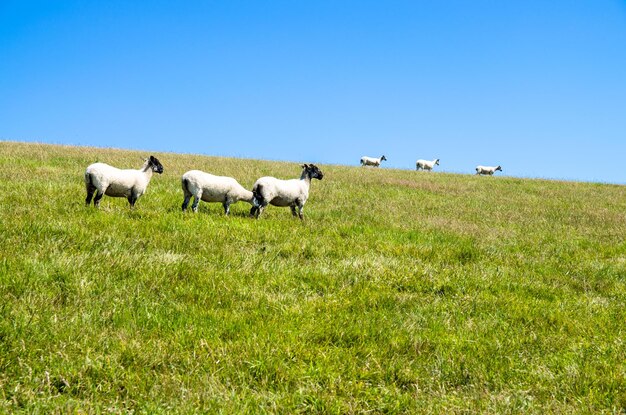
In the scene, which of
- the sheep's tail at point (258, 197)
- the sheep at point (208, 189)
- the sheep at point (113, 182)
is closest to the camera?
the sheep at point (113, 182)

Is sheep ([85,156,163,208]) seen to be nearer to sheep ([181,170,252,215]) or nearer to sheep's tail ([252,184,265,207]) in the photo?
sheep ([181,170,252,215])

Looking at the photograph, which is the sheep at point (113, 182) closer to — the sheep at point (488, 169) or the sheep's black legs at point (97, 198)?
the sheep's black legs at point (97, 198)

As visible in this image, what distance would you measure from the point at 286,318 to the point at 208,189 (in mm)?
8151

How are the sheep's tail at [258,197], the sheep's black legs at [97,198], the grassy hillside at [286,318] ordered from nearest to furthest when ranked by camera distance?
Answer: the grassy hillside at [286,318], the sheep's black legs at [97,198], the sheep's tail at [258,197]

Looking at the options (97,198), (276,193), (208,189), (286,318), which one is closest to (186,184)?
(208,189)

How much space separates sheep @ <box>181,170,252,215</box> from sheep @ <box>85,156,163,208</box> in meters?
1.08

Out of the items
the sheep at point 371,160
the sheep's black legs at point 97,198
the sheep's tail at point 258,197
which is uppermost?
the sheep at point 371,160

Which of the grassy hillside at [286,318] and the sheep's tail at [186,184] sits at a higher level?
the sheep's tail at [186,184]

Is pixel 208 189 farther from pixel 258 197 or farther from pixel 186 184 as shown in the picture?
pixel 258 197

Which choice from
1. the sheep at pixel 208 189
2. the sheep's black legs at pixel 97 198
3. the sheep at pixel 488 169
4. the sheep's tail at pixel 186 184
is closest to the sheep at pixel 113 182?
the sheep's black legs at pixel 97 198

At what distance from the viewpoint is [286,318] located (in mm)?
5945

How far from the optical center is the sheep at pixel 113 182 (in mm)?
11508

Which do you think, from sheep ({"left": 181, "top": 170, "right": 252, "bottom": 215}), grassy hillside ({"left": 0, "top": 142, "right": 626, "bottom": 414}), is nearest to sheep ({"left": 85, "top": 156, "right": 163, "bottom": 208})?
grassy hillside ({"left": 0, "top": 142, "right": 626, "bottom": 414})

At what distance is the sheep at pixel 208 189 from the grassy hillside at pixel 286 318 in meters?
1.22
